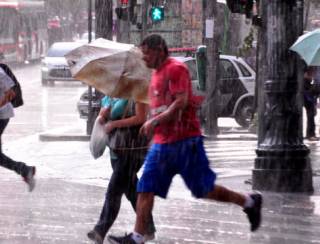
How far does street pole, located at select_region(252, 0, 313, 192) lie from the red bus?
108ft

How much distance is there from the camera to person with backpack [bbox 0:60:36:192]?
11.3 m

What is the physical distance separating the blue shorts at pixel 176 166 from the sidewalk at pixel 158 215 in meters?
1.25

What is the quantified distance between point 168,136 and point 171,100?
0.27m

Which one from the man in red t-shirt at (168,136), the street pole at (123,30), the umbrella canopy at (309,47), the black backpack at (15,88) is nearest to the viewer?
the man in red t-shirt at (168,136)

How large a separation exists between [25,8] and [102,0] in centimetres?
3027

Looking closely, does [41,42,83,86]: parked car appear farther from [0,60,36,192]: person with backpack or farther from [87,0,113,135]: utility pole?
[0,60,36,192]: person with backpack

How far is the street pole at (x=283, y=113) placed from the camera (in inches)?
499

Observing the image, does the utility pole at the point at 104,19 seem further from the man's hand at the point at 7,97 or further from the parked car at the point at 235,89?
the man's hand at the point at 7,97

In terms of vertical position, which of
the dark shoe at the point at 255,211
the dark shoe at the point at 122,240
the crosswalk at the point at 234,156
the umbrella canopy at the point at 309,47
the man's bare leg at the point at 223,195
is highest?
the umbrella canopy at the point at 309,47

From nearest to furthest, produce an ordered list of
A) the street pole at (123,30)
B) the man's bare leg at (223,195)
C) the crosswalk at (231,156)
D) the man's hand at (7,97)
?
the man's bare leg at (223,195) → the man's hand at (7,97) → the crosswalk at (231,156) → the street pole at (123,30)

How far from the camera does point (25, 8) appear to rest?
170 ft

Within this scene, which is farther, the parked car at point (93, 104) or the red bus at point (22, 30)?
the red bus at point (22, 30)

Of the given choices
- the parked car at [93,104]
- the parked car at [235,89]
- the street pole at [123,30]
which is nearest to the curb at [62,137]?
the parked car at [93,104]

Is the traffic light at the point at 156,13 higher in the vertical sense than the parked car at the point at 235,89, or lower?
higher
